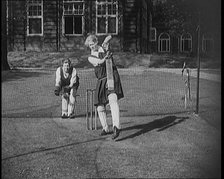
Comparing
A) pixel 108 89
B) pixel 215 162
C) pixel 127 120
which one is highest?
pixel 108 89

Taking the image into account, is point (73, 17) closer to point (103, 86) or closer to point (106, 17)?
point (106, 17)

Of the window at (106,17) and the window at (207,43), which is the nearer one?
the window at (106,17)

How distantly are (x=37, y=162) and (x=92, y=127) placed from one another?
8.2 inches

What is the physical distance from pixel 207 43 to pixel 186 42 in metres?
0.11

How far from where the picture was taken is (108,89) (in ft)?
3.27

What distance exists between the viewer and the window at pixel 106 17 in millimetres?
916

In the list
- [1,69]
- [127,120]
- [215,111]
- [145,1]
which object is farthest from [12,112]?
[215,111]

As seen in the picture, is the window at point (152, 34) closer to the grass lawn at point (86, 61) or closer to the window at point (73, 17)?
the grass lawn at point (86, 61)

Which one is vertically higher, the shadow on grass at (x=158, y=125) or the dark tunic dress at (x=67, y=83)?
the dark tunic dress at (x=67, y=83)

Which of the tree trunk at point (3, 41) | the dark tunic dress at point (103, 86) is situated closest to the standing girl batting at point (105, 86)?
the dark tunic dress at point (103, 86)

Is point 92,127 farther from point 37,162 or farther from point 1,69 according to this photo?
point 1,69

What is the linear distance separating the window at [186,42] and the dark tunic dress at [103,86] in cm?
23

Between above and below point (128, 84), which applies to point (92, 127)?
below

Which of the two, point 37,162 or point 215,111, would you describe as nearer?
point 37,162
